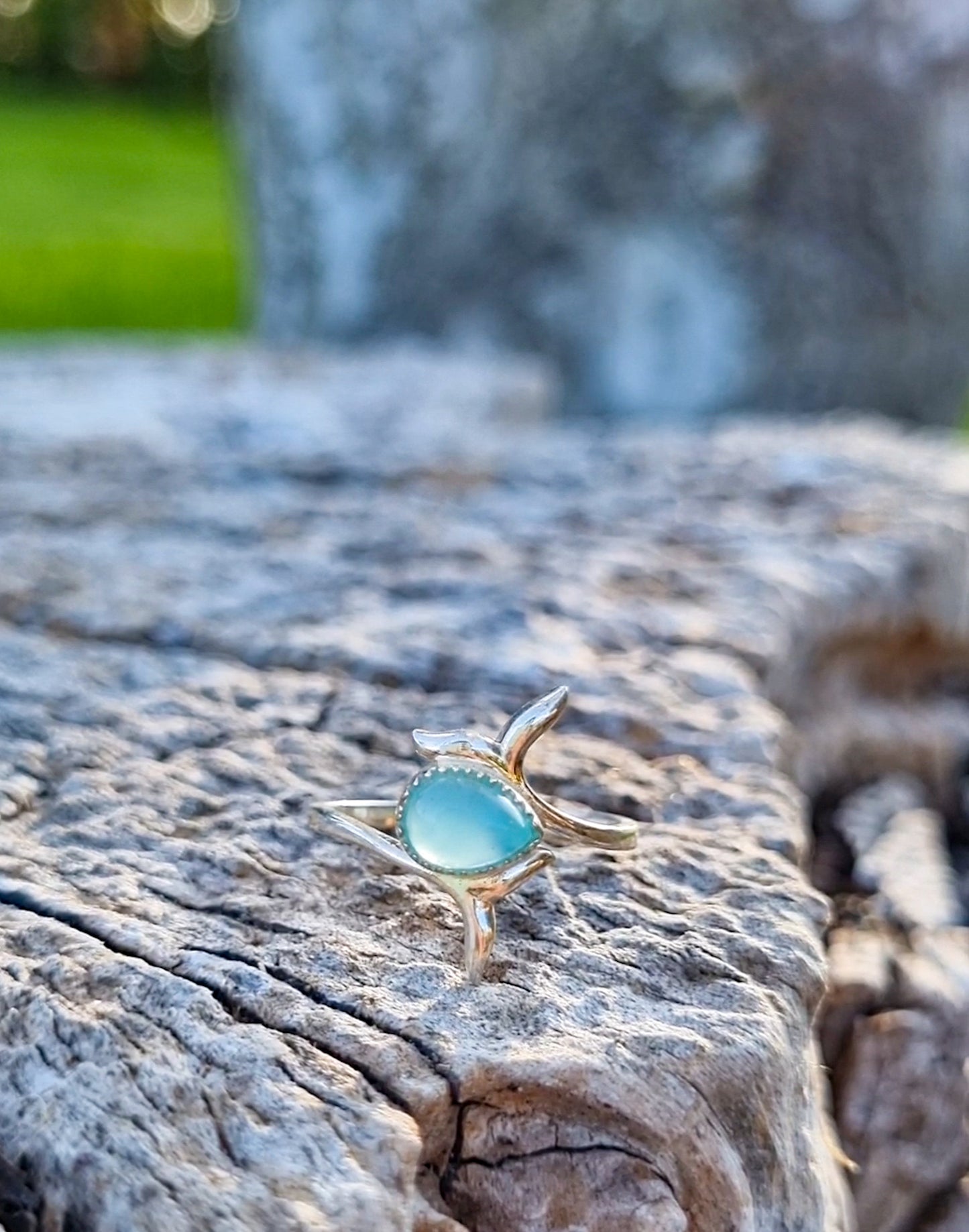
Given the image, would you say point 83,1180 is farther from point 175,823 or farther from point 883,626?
point 883,626

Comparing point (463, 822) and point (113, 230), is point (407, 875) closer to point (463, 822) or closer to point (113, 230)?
point (463, 822)

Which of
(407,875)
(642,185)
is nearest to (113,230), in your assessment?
(642,185)

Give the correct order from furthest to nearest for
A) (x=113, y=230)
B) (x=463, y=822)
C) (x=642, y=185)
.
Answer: (x=113, y=230) → (x=642, y=185) → (x=463, y=822)

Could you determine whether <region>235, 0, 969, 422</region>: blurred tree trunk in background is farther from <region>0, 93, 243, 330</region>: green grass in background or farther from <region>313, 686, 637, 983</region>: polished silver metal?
<region>0, 93, 243, 330</region>: green grass in background

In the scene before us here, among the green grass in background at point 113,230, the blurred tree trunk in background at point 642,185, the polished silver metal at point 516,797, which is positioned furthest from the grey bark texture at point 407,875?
the green grass in background at point 113,230

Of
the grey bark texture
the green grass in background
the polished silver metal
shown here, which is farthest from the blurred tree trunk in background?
the green grass in background

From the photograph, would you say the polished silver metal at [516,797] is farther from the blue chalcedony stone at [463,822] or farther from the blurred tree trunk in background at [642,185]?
the blurred tree trunk in background at [642,185]
